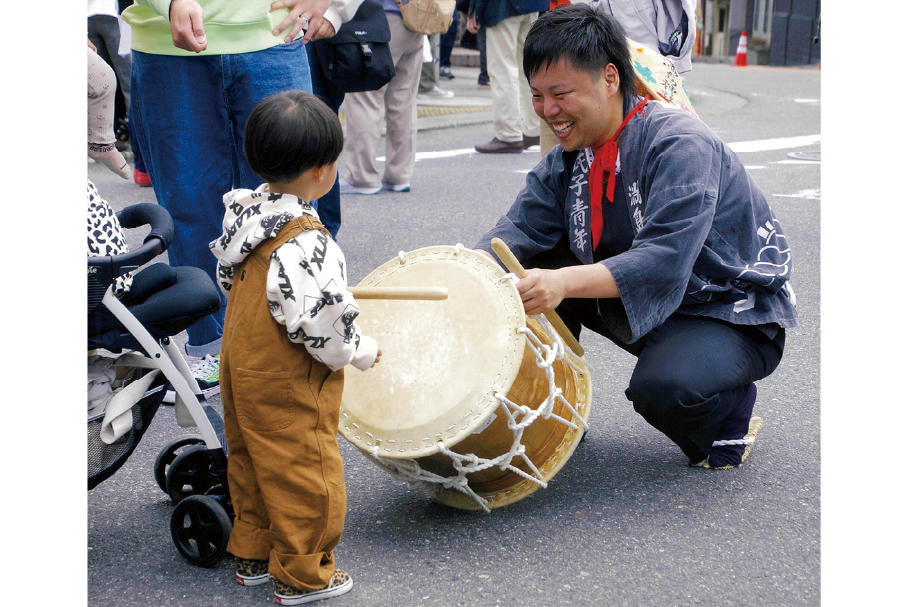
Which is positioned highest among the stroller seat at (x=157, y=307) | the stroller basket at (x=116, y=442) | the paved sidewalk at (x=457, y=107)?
the stroller seat at (x=157, y=307)

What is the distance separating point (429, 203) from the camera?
18.4 feet

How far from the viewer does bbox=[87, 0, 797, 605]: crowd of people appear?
176 centimetres

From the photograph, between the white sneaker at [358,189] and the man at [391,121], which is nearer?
the man at [391,121]

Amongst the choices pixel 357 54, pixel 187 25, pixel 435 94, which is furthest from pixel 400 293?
pixel 435 94

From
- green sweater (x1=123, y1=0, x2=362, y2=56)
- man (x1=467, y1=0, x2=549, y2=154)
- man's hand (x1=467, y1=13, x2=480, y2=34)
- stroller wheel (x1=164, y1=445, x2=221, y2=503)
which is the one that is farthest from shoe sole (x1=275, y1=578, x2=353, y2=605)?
man's hand (x1=467, y1=13, x2=480, y2=34)

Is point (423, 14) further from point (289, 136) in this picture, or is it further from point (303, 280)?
point (303, 280)

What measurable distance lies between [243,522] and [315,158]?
746mm

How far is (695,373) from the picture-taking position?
2236 millimetres

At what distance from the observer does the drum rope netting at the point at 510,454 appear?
6.64ft

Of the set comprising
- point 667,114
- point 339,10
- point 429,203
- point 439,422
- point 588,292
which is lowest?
point 429,203

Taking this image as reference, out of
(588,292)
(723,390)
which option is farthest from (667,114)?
(723,390)

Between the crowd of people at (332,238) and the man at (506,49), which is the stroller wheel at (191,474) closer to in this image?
the crowd of people at (332,238)

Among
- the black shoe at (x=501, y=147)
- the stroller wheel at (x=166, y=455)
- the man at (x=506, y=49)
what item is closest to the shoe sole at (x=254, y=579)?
the stroller wheel at (x=166, y=455)

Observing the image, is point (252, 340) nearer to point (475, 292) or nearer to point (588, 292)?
point (475, 292)
